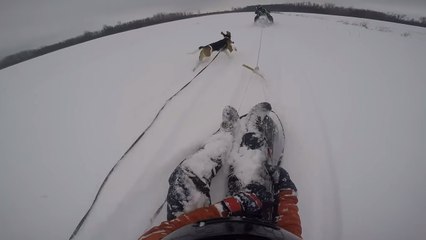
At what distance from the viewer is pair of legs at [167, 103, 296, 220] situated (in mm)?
1939

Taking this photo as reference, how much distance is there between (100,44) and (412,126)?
701 cm

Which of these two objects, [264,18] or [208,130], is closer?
[208,130]

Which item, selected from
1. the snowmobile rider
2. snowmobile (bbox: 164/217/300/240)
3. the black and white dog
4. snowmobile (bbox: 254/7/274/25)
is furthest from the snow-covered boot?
snowmobile (bbox: 254/7/274/25)

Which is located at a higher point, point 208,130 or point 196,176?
point 208,130

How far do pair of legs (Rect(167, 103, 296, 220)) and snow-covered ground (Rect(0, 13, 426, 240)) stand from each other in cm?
29

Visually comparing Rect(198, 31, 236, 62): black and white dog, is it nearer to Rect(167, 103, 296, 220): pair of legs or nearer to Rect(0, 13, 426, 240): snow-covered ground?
Rect(0, 13, 426, 240): snow-covered ground

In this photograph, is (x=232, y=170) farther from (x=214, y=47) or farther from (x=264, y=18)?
(x=264, y=18)

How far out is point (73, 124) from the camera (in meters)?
3.58

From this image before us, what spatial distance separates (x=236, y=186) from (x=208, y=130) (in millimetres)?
1072

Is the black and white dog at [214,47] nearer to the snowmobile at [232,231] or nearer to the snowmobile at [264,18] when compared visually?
the snowmobile at [264,18]

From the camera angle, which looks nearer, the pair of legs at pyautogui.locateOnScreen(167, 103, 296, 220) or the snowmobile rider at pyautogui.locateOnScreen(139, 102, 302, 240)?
the snowmobile rider at pyautogui.locateOnScreen(139, 102, 302, 240)

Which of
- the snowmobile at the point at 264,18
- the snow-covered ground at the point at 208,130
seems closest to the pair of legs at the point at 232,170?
the snow-covered ground at the point at 208,130

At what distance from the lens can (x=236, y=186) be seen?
6.91ft

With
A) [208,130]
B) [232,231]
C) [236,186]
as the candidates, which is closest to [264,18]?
[208,130]
